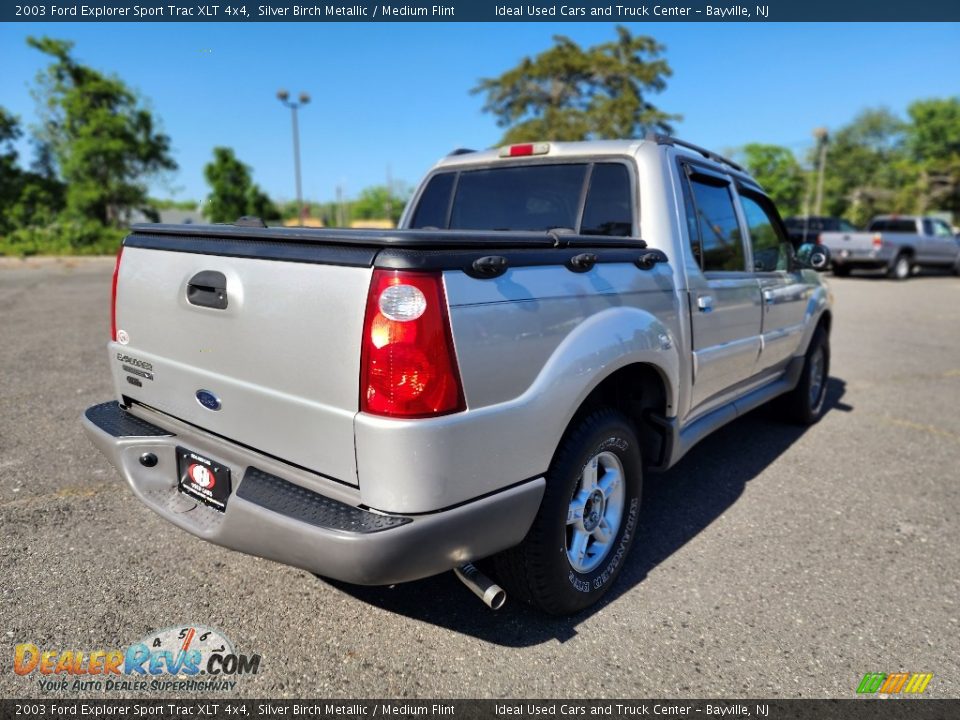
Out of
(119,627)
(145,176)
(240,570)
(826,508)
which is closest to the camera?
(119,627)

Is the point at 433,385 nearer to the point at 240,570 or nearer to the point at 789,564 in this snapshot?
the point at 240,570

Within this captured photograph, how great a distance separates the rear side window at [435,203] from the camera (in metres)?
3.84

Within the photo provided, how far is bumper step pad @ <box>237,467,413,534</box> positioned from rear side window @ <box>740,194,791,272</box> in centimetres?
308

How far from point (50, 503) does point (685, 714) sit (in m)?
3.19

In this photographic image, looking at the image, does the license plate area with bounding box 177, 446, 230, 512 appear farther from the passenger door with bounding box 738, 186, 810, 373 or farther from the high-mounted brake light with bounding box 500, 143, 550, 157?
the passenger door with bounding box 738, 186, 810, 373

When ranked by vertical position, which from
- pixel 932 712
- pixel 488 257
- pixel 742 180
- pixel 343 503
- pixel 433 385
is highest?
pixel 742 180

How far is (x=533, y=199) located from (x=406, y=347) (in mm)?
1921

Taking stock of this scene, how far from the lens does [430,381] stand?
179 centimetres

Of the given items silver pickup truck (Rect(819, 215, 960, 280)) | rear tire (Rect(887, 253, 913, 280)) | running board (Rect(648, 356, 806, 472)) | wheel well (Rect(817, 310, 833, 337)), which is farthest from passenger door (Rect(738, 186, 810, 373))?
rear tire (Rect(887, 253, 913, 280))

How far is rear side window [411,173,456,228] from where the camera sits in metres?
3.84

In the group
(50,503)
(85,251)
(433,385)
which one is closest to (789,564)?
(433,385)

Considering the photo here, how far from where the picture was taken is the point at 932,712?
2047 millimetres

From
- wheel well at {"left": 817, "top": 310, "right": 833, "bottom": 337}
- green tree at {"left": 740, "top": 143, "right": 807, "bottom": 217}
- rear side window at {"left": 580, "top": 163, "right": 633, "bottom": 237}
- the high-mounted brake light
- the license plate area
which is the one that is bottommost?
the license plate area

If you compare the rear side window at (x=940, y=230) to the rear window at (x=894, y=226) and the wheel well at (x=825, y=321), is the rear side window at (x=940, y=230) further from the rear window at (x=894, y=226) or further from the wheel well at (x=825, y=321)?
the wheel well at (x=825, y=321)
